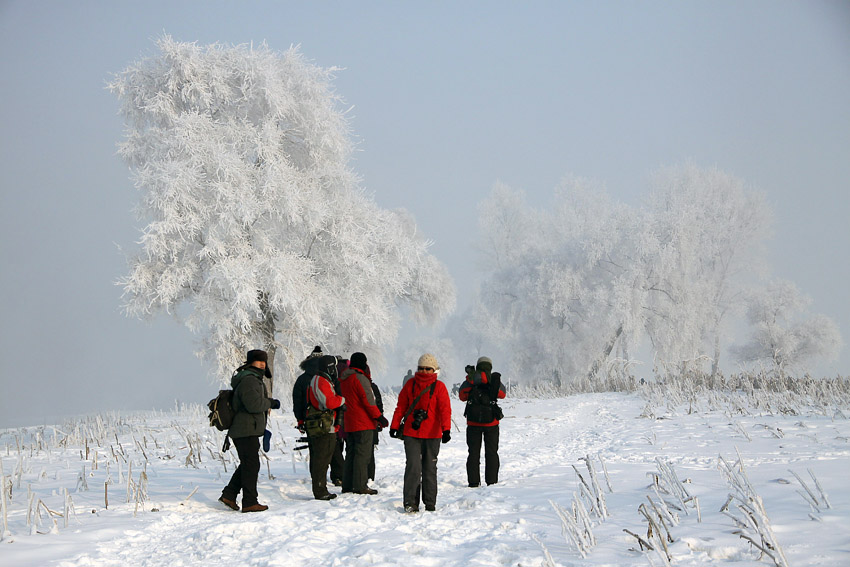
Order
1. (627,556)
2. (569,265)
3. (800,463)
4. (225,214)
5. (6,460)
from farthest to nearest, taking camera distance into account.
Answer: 1. (569,265)
2. (225,214)
3. (6,460)
4. (800,463)
5. (627,556)

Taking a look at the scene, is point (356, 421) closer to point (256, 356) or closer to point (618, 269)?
point (256, 356)

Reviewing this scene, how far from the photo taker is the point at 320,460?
7340mm

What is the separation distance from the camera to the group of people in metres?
6.73

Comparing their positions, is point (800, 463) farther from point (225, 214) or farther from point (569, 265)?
point (569, 265)

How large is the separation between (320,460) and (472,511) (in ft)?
6.69

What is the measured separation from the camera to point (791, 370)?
34094 mm

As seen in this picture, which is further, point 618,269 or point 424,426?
point 618,269

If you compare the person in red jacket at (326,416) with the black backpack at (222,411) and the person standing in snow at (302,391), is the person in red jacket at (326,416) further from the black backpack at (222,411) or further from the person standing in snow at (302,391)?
the black backpack at (222,411)

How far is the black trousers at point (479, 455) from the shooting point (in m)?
7.98

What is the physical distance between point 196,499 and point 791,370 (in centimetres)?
3562

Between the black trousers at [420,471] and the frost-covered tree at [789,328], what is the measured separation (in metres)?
32.6

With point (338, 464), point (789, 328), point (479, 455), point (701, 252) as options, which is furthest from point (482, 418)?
point (789, 328)

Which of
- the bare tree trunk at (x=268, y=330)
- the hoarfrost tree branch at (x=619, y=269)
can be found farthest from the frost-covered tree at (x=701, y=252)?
the bare tree trunk at (x=268, y=330)

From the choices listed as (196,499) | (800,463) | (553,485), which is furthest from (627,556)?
(196,499)
